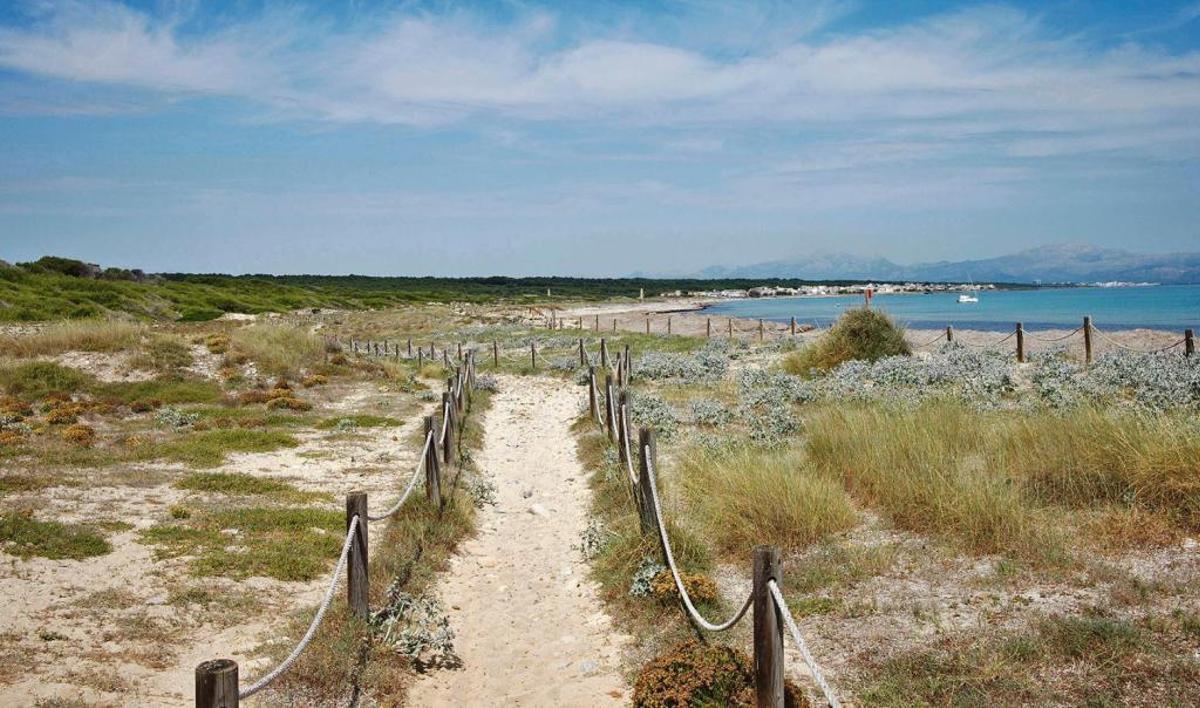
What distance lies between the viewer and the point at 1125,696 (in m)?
4.49

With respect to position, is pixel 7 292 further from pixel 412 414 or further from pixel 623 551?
pixel 623 551

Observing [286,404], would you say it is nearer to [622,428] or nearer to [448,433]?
[448,433]

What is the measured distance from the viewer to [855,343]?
20.6m

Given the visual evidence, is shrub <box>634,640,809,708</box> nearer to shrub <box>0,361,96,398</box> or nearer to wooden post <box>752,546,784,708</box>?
wooden post <box>752,546,784,708</box>

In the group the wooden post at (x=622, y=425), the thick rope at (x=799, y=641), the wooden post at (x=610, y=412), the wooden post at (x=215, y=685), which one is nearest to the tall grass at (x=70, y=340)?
the wooden post at (x=610, y=412)

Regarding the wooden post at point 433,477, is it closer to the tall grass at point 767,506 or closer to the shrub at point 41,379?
the tall grass at point 767,506

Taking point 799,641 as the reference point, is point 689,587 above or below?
below

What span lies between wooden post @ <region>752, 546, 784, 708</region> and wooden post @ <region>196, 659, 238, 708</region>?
8.05 feet

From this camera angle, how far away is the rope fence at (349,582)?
10.9 feet

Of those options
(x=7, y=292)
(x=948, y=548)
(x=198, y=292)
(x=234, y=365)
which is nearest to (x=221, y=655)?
(x=948, y=548)

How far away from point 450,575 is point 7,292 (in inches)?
1647

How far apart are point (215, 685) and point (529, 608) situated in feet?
14.5

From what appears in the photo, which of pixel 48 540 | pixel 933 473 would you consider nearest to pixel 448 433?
pixel 48 540

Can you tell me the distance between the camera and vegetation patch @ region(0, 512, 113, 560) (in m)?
7.88
